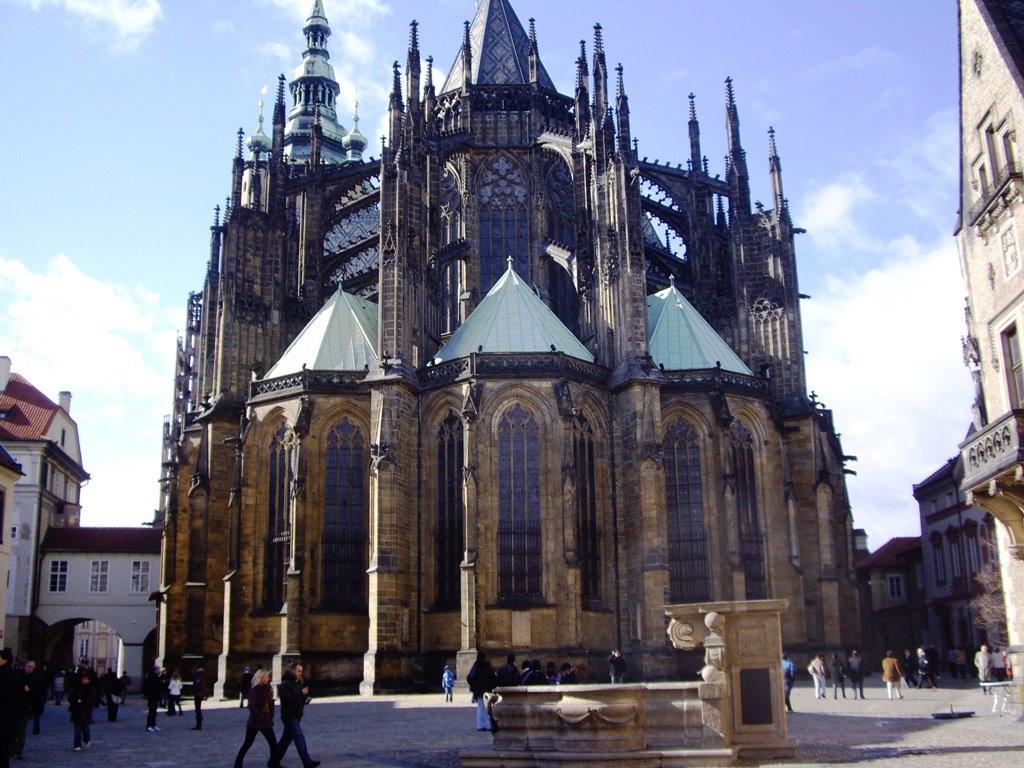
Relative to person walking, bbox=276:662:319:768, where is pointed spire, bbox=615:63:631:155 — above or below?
above

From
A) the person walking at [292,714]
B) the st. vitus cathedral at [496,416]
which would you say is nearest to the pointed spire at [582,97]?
the st. vitus cathedral at [496,416]

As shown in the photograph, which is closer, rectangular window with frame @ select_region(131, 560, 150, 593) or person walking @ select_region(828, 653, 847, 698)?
person walking @ select_region(828, 653, 847, 698)

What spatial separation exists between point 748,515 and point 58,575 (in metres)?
30.6

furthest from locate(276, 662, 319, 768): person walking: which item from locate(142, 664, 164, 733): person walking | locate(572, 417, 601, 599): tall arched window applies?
locate(572, 417, 601, 599): tall arched window

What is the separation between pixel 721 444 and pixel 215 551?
18261 mm

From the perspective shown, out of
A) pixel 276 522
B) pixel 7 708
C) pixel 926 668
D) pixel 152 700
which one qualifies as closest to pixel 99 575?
pixel 276 522

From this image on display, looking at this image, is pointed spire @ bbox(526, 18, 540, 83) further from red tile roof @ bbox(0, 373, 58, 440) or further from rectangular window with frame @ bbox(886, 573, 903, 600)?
rectangular window with frame @ bbox(886, 573, 903, 600)

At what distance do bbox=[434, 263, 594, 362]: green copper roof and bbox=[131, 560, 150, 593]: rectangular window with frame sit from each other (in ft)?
64.7

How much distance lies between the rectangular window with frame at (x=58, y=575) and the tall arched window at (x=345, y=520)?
1867 centimetres

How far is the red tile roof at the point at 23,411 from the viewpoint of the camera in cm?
5009

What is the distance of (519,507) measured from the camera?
36.6m

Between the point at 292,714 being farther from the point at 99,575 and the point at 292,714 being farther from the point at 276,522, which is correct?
the point at 99,575

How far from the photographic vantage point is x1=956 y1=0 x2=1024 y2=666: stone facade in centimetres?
1950

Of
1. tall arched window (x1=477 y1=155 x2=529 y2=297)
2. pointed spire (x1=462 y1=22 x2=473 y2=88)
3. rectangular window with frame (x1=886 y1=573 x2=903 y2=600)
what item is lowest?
rectangular window with frame (x1=886 y1=573 x2=903 y2=600)
